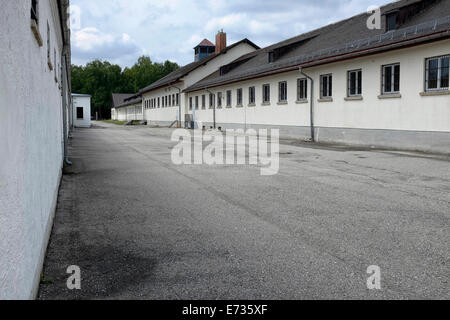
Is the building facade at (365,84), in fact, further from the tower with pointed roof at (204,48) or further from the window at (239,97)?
the tower with pointed roof at (204,48)

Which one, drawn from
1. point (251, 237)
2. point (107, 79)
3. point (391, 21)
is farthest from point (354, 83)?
point (107, 79)

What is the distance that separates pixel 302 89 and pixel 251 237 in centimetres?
2011

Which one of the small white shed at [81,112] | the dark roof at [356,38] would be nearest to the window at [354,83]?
the dark roof at [356,38]

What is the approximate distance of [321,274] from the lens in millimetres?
4031

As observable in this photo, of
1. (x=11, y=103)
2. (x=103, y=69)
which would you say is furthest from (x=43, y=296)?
(x=103, y=69)

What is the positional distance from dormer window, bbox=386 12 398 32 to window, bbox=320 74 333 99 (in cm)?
343

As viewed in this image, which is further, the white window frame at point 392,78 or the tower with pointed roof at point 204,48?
the tower with pointed roof at point 204,48

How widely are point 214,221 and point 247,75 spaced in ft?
80.1

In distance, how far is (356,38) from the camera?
21.7m

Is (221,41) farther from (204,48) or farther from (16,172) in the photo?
(16,172)

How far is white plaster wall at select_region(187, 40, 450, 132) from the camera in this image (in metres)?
16.2

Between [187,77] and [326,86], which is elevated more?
[187,77]

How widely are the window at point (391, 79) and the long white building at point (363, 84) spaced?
1.5 inches

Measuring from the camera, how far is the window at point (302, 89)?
2408cm
